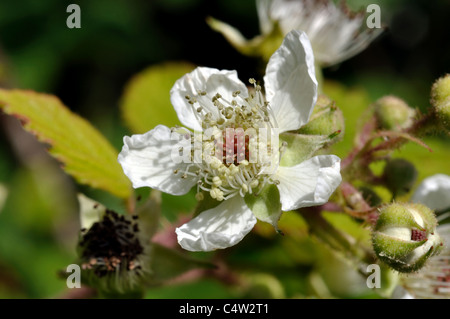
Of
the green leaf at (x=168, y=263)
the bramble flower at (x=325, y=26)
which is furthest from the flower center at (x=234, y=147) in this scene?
the bramble flower at (x=325, y=26)

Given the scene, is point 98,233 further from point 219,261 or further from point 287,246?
point 287,246

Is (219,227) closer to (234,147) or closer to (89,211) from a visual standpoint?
(234,147)

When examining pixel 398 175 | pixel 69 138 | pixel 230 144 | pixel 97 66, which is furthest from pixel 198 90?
pixel 97 66

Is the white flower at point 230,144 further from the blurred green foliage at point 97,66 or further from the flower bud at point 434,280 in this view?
the blurred green foliage at point 97,66

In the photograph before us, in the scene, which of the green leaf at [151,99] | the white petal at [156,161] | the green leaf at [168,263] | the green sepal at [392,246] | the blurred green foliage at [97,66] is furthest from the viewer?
the blurred green foliage at [97,66]

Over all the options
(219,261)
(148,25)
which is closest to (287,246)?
(219,261)
